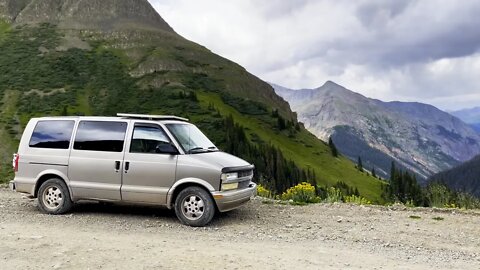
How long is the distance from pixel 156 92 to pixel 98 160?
127357 mm

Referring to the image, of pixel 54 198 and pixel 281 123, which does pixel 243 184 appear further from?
pixel 281 123

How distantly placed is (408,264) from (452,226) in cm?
404

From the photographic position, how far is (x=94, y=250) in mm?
8570

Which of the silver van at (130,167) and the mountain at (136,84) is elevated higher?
the mountain at (136,84)

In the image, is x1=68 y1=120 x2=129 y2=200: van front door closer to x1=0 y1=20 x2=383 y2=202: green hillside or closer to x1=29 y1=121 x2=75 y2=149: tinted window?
x1=29 y1=121 x2=75 y2=149: tinted window

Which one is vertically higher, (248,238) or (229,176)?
(229,176)

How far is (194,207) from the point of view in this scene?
36.3 ft

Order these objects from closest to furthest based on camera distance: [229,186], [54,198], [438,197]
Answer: [229,186] < [54,198] < [438,197]

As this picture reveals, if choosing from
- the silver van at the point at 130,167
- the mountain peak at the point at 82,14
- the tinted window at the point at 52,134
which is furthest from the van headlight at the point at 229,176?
the mountain peak at the point at 82,14

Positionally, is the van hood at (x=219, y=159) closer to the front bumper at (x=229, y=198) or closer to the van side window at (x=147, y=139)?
the front bumper at (x=229, y=198)

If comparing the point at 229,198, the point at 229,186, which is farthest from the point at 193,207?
the point at 229,186

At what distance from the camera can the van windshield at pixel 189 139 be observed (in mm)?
11656

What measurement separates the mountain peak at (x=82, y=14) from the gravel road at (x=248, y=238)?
547 feet

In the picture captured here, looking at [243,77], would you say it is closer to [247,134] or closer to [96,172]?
[247,134]
